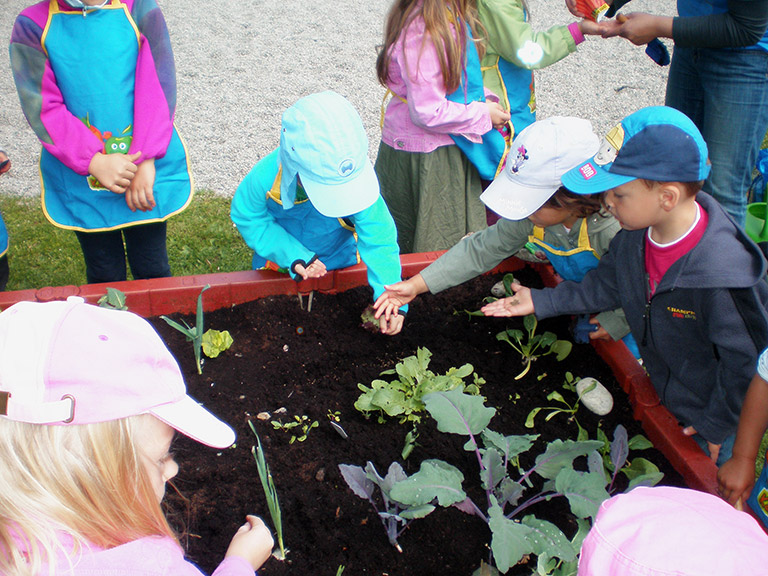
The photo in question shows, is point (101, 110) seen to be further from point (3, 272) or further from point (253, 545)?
point (253, 545)

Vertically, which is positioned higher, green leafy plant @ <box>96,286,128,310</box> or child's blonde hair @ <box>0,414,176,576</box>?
child's blonde hair @ <box>0,414,176,576</box>

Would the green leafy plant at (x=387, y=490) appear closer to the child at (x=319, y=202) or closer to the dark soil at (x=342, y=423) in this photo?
the dark soil at (x=342, y=423)

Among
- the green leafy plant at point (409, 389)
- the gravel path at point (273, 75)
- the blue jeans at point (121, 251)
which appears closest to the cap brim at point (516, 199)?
the green leafy plant at point (409, 389)

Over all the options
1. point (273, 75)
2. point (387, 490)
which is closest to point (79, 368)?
point (387, 490)

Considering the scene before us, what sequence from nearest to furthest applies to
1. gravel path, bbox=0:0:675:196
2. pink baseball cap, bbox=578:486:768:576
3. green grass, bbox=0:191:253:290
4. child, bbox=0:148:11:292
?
pink baseball cap, bbox=578:486:768:576 < child, bbox=0:148:11:292 < green grass, bbox=0:191:253:290 < gravel path, bbox=0:0:675:196

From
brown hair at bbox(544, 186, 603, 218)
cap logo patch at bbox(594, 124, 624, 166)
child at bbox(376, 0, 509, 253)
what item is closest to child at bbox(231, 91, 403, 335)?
child at bbox(376, 0, 509, 253)

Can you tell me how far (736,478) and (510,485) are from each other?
0.53m

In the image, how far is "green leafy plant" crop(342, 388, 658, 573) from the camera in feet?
4.50

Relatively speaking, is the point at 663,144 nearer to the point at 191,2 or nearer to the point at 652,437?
the point at 652,437

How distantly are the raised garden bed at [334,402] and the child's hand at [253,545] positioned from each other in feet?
0.63

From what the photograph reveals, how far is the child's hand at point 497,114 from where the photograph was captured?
2.51 metres

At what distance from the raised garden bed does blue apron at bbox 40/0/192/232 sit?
0.99 ft

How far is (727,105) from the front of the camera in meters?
2.57

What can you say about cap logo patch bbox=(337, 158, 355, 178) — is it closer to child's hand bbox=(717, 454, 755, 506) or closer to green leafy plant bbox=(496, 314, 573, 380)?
green leafy plant bbox=(496, 314, 573, 380)
